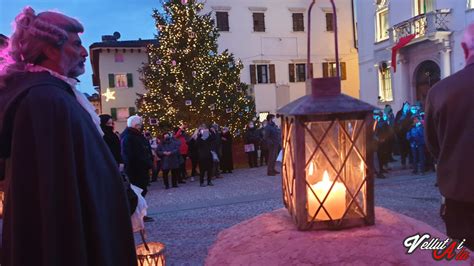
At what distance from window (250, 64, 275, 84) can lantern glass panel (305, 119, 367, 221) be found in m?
31.6

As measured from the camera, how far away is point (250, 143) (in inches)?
687

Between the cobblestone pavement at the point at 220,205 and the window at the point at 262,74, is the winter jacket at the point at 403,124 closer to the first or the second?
the cobblestone pavement at the point at 220,205

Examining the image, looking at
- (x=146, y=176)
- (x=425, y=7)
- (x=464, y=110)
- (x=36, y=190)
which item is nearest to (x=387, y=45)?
(x=425, y=7)

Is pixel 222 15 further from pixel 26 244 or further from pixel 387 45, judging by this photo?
pixel 26 244

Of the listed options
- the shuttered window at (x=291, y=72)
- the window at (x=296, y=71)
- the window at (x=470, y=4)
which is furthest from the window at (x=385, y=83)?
the shuttered window at (x=291, y=72)

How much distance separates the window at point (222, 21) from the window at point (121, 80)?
373 inches

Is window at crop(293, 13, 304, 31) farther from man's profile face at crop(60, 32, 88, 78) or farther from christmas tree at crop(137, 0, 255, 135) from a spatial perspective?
man's profile face at crop(60, 32, 88, 78)

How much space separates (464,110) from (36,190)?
235 cm

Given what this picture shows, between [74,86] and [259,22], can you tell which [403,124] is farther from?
[259,22]

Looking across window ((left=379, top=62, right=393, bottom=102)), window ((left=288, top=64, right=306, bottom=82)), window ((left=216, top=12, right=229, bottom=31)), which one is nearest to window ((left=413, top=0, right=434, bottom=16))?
window ((left=379, top=62, right=393, bottom=102))

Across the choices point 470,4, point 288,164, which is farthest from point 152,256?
point 470,4

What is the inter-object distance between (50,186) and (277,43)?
1315 inches

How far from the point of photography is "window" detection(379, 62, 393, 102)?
84.9 feet

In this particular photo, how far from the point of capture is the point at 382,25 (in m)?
26.2
